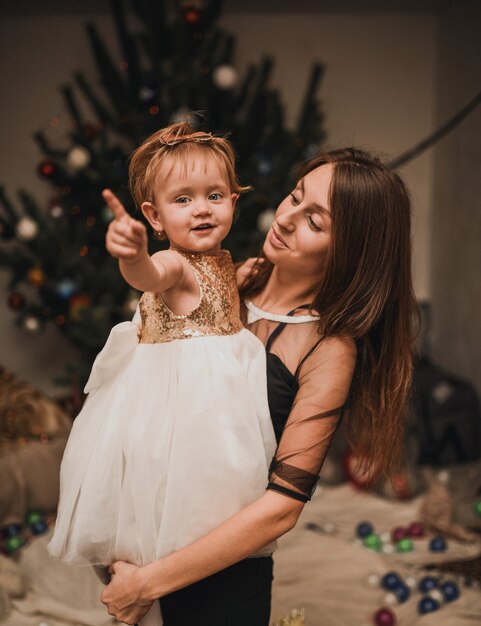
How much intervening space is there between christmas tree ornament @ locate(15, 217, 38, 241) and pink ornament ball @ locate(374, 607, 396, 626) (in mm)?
2081

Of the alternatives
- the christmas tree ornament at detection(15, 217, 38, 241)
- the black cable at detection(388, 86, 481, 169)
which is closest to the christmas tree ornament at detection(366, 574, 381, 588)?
the black cable at detection(388, 86, 481, 169)

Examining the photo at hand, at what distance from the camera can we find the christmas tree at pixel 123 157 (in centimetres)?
290

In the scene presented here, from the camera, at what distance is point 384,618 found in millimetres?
2113

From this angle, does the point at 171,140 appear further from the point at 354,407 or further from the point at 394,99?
the point at 394,99

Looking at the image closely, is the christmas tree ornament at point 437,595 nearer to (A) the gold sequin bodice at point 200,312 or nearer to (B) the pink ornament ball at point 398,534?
(B) the pink ornament ball at point 398,534

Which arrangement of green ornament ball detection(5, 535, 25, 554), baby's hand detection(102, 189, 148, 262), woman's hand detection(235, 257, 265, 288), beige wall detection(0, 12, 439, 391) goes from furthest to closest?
beige wall detection(0, 12, 439, 391), green ornament ball detection(5, 535, 25, 554), woman's hand detection(235, 257, 265, 288), baby's hand detection(102, 189, 148, 262)

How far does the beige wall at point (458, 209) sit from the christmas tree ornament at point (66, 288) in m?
1.99

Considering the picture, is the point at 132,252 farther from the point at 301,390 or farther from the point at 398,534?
the point at 398,534

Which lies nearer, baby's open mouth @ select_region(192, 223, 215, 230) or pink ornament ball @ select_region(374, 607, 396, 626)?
baby's open mouth @ select_region(192, 223, 215, 230)

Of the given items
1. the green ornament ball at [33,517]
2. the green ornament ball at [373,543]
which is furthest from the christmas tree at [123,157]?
the green ornament ball at [373,543]

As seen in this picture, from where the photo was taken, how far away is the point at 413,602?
2.28 metres

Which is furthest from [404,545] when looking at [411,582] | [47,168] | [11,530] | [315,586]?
[47,168]

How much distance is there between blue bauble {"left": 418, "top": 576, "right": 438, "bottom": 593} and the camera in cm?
231

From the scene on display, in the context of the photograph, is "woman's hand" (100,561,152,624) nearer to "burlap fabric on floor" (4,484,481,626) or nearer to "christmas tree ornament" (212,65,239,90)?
"burlap fabric on floor" (4,484,481,626)
